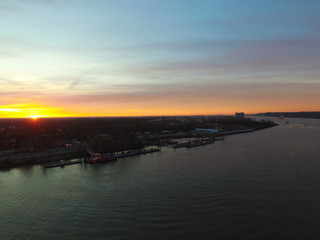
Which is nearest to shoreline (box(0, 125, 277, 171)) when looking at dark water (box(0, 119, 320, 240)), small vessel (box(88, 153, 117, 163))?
dark water (box(0, 119, 320, 240))

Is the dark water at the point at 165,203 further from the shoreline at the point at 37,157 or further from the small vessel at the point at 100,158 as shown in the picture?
the small vessel at the point at 100,158

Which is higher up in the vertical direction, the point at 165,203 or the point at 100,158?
the point at 100,158

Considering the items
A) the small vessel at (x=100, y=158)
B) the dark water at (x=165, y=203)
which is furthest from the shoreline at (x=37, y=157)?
the small vessel at (x=100, y=158)

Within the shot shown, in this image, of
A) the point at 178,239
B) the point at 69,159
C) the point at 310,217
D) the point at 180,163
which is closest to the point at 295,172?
the point at 310,217

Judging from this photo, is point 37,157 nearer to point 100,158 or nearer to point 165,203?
point 100,158

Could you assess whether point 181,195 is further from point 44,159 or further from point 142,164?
point 44,159

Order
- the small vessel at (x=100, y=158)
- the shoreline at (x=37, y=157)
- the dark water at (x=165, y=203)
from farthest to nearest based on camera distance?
the small vessel at (x=100, y=158)
the shoreline at (x=37, y=157)
the dark water at (x=165, y=203)

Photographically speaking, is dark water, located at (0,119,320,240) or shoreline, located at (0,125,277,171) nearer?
dark water, located at (0,119,320,240)

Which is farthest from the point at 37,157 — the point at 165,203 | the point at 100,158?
the point at 165,203

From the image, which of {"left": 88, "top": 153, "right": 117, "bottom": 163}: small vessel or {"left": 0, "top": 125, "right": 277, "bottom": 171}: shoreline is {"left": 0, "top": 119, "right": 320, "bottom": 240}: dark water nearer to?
{"left": 0, "top": 125, "right": 277, "bottom": 171}: shoreline

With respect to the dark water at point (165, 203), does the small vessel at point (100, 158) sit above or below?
above
